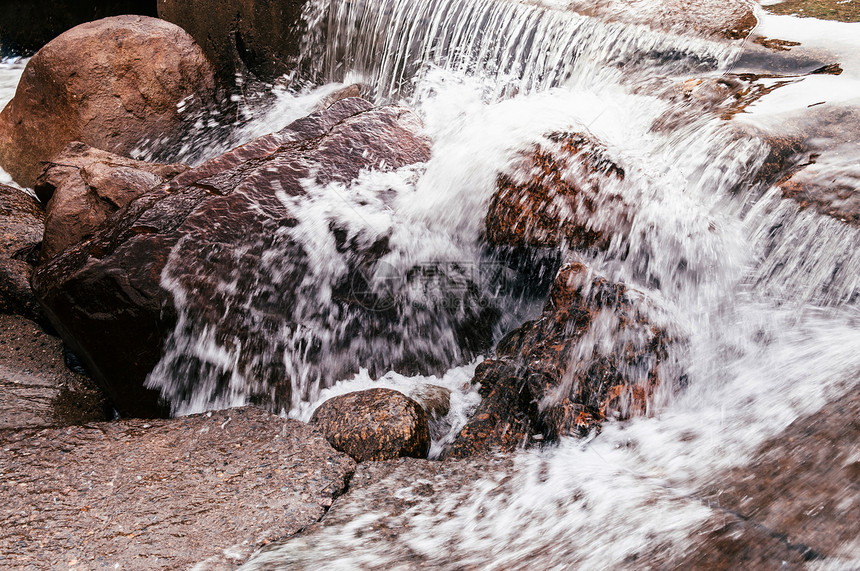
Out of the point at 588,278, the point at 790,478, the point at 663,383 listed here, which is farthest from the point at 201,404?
the point at 790,478

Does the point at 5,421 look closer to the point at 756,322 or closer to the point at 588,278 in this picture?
the point at 588,278

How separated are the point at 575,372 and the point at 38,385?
2.89m

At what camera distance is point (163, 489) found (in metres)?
2.51

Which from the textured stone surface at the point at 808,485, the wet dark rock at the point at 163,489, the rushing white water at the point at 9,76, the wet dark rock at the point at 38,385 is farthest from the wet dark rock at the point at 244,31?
the textured stone surface at the point at 808,485

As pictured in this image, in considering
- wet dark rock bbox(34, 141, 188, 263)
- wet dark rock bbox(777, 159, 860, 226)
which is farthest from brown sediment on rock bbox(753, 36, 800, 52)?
wet dark rock bbox(34, 141, 188, 263)

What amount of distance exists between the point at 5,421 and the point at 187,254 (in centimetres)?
118

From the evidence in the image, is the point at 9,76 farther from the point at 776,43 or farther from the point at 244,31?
the point at 776,43

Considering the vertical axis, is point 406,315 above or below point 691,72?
below

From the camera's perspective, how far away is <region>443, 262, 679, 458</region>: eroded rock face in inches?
109

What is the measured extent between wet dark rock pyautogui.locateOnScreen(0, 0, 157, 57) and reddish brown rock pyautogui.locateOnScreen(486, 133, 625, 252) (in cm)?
796

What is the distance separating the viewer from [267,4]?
6.80m

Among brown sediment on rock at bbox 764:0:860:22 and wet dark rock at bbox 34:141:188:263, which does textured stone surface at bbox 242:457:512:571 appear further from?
brown sediment on rock at bbox 764:0:860:22

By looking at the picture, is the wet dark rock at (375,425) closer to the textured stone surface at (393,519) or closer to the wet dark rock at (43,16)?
the textured stone surface at (393,519)

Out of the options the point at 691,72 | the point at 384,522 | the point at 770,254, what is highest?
the point at 691,72
